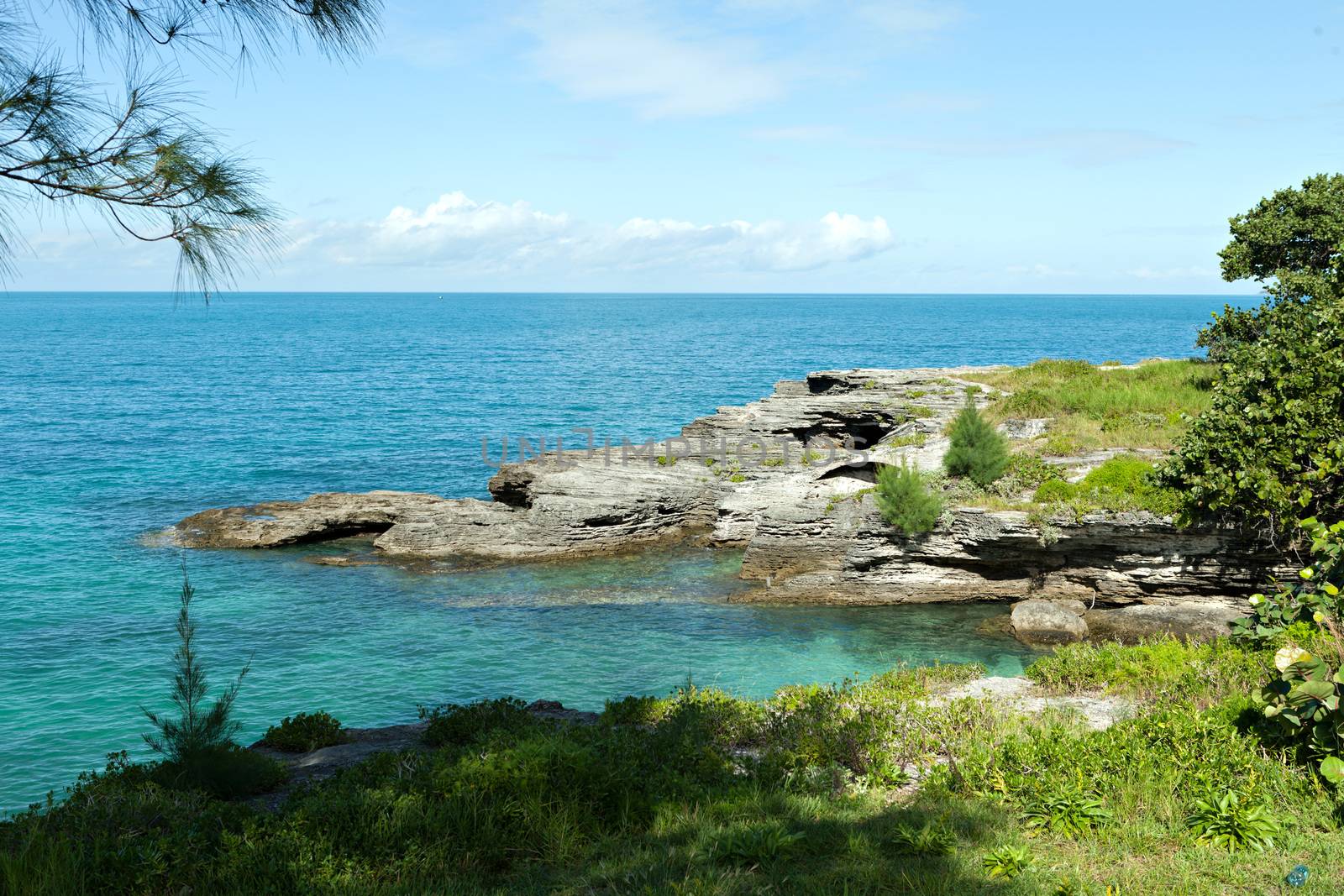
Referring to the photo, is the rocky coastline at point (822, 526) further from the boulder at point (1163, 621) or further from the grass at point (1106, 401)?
the grass at point (1106, 401)

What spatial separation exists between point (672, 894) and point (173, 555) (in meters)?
29.7

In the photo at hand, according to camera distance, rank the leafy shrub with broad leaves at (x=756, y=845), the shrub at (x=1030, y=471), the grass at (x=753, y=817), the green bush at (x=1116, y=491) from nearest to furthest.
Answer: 1. the grass at (x=753, y=817)
2. the leafy shrub with broad leaves at (x=756, y=845)
3. the green bush at (x=1116, y=491)
4. the shrub at (x=1030, y=471)

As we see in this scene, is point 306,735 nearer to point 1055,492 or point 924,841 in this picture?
point 924,841

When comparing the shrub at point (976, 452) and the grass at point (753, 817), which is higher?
the shrub at point (976, 452)

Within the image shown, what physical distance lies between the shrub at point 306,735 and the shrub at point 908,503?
16.6 meters

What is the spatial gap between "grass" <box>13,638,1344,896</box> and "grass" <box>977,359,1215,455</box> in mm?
16842

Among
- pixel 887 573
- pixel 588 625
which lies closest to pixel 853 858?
pixel 588 625

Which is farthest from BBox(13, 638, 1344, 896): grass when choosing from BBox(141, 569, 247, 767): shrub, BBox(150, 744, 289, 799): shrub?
BBox(141, 569, 247, 767): shrub

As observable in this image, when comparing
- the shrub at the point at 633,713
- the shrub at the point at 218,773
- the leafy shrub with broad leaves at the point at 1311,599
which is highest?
the leafy shrub with broad leaves at the point at 1311,599

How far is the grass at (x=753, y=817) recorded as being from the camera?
23.1 feet

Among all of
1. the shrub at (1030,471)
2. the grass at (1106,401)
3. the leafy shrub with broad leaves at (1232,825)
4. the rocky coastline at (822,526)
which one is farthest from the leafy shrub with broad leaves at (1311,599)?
the grass at (1106,401)

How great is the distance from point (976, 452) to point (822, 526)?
5120mm

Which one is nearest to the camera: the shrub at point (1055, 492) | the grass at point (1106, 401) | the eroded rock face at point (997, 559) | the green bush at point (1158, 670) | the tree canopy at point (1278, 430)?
the green bush at point (1158, 670)

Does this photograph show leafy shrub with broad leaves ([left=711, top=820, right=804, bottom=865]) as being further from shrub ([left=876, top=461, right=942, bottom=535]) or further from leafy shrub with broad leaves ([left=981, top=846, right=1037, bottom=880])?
shrub ([left=876, top=461, right=942, bottom=535])
